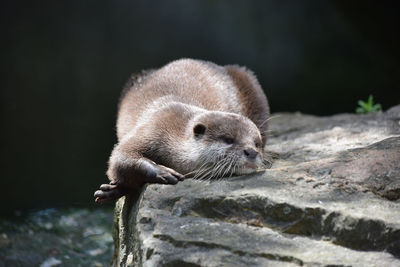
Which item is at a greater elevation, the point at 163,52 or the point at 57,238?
the point at 163,52

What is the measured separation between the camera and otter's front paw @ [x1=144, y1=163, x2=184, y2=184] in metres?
3.04

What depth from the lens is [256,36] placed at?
7715mm

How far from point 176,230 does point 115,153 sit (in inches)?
38.0

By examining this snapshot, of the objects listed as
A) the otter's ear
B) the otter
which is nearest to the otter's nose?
the otter

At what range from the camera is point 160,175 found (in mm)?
3053

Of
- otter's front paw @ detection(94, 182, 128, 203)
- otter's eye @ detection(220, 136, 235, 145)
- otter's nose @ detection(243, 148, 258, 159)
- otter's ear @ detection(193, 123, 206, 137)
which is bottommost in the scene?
otter's front paw @ detection(94, 182, 128, 203)

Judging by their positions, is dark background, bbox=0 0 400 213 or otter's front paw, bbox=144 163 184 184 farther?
dark background, bbox=0 0 400 213

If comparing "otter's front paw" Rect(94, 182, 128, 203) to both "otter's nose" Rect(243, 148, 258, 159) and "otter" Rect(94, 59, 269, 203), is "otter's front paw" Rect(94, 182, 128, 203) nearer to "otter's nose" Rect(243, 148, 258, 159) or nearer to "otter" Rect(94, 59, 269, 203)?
"otter" Rect(94, 59, 269, 203)

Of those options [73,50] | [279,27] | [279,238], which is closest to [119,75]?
[73,50]

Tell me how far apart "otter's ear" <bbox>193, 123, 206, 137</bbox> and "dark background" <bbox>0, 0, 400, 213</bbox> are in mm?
3842

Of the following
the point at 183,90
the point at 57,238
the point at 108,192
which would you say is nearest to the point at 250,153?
the point at 108,192

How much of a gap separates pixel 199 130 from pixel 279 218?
2.84 feet

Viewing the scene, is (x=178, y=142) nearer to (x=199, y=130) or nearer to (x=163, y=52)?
→ (x=199, y=130)

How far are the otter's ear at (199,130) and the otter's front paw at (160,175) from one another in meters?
0.30
